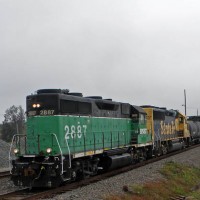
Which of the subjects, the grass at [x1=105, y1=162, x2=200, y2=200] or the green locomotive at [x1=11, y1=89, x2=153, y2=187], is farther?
the green locomotive at [x1=11, y1=89, x2=153, y2=187]

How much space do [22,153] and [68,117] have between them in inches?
89.9

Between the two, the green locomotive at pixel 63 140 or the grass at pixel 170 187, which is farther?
→ the green locomotive at pixel 63 140

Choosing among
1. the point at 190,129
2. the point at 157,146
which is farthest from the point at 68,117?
the point at 190,129

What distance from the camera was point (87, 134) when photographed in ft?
54.0

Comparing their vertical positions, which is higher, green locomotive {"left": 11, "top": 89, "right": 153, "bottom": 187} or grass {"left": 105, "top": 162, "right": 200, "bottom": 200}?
green locomotive {"left": 11, "top": 89, "right": 153, "bottom": 187}

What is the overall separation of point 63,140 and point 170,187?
4768mm

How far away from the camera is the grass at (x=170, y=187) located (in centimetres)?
1286

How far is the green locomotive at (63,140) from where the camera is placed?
44.2 feet

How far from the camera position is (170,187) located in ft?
49.5

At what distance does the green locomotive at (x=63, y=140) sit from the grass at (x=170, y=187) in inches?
99.7

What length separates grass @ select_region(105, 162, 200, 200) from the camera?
12861 millimetres

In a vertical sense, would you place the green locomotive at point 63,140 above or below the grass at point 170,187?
above

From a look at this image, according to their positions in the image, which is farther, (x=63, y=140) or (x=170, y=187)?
(x=170, y=187)

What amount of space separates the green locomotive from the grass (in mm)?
2533
